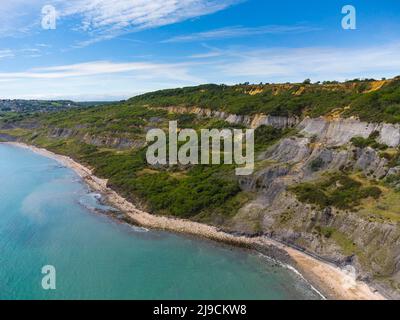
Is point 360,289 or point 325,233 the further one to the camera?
point 325,233

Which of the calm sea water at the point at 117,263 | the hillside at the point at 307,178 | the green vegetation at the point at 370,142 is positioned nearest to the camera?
the calm sea water at the point at 117,263

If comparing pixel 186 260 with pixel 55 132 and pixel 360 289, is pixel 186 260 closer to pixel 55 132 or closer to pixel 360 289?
pixel 360 289

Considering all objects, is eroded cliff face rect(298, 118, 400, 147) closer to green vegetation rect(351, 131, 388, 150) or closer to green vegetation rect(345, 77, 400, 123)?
green vegetation rect(351, 131, 388, 150)

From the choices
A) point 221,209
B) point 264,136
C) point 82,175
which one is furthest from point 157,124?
point 221,209

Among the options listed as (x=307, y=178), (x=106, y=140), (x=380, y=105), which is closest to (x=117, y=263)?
(x=307, y=178)

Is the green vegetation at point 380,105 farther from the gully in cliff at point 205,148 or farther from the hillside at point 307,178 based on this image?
the gully in cliff at point 205,148

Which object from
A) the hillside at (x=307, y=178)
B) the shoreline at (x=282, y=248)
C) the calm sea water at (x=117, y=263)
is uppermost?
the hillside at (x=307, y=178)

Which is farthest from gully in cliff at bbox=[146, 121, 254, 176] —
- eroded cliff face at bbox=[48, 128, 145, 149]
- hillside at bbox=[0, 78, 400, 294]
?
eroded cliff face at bbox=[48, 128, 145, 149]

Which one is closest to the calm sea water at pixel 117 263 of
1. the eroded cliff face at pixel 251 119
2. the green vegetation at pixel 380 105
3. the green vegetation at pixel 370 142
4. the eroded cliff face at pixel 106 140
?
the green vegetation at pixel 370 142
